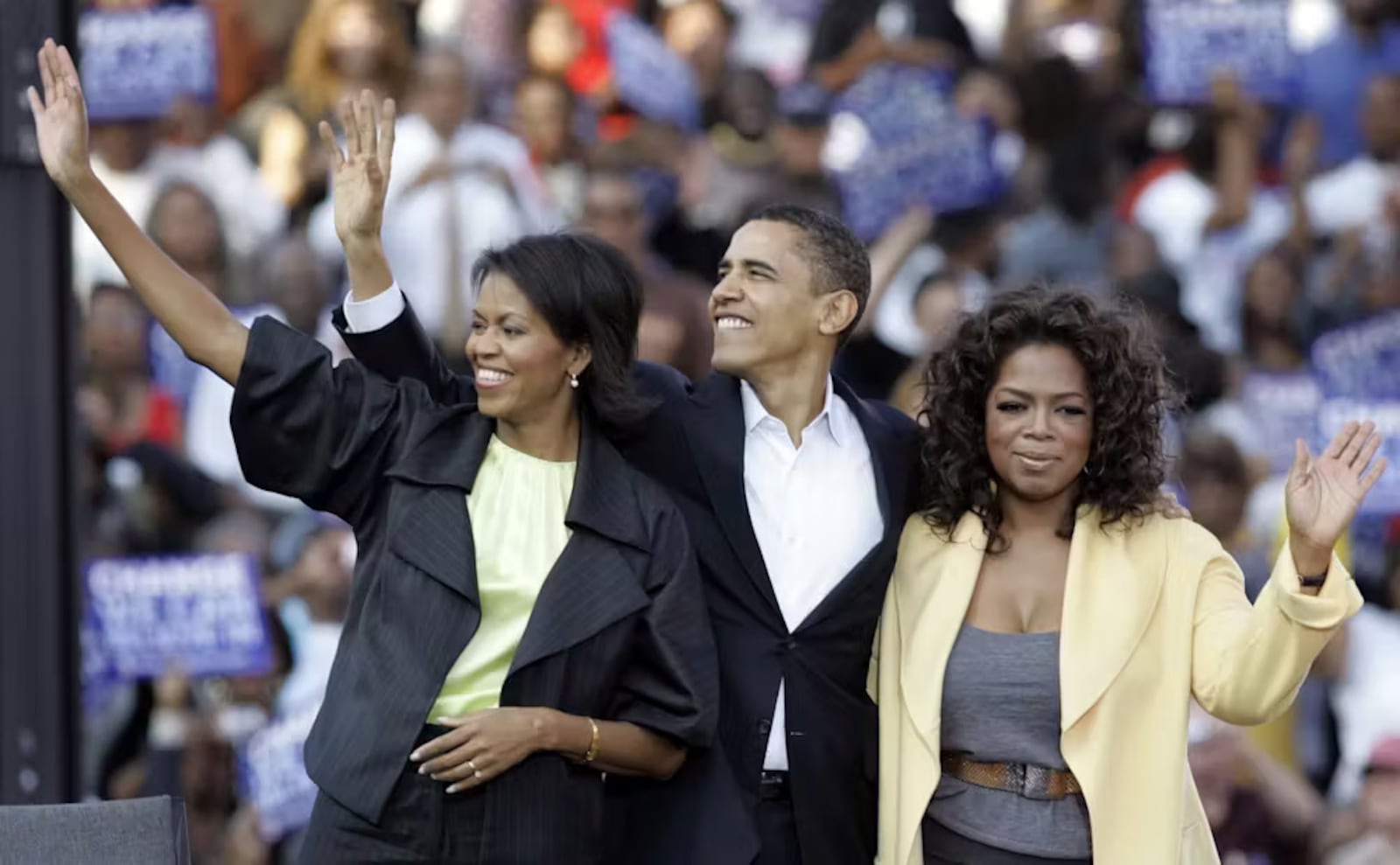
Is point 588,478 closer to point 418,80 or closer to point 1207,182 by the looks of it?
point 418,80

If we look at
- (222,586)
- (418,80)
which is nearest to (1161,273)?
(418,80)

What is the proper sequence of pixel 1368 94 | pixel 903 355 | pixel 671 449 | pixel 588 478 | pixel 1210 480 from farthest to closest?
pixel 1368 94 → pixel 903 355 → pixel 1210 480 → pixel 671 449 → pixel 588 478

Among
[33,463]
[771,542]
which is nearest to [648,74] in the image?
[33,463]

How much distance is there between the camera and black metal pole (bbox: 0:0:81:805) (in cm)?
416

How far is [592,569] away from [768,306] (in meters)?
0.75

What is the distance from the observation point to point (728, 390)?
4.16 metres

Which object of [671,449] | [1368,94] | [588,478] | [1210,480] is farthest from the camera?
[1368,94]

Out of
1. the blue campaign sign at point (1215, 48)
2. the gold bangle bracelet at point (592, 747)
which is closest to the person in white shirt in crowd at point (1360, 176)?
the blue campaign sign at point (1215, 48)

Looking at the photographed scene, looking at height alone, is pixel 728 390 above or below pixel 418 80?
below

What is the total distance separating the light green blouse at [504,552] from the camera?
3557mm

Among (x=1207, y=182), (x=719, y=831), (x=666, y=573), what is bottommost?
(x=719, y=831)

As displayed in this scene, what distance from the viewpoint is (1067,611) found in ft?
12.4

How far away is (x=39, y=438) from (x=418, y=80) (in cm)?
387

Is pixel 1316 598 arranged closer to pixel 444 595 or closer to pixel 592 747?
pixel 592 747
